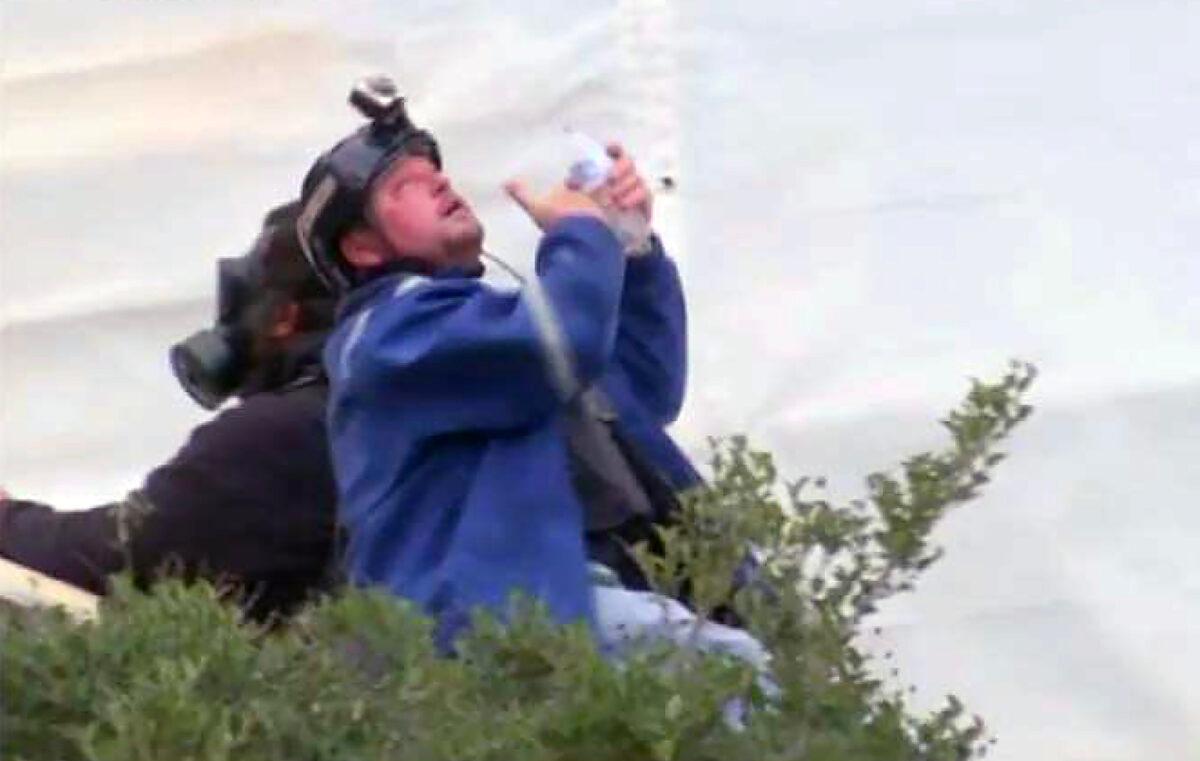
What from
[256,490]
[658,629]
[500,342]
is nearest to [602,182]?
[500,342]

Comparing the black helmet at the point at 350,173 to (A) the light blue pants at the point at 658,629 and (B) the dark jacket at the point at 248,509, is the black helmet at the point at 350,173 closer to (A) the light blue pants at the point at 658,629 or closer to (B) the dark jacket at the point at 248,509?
(B) the dark jacket at the point at 248,509

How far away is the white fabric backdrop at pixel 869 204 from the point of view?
5.84 metres

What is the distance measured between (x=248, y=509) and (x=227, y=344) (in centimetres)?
31

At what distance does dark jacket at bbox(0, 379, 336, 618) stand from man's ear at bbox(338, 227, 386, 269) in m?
0.27

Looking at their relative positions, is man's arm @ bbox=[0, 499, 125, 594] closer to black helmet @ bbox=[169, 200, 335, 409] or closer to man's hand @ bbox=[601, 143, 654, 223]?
black helmet @ bbox=[169, 200, 335, 409]

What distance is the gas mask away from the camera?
5133 millimetres

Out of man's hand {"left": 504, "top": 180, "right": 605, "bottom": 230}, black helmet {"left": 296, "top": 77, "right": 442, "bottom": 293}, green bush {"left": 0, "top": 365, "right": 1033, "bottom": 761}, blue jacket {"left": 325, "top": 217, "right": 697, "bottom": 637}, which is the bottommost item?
green bush {"left": 0, "top": 365, "right": 1033, "bottom": 761}

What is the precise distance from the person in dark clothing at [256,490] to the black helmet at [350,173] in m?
0.15

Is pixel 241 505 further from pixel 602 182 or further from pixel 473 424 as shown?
pixel 602 182

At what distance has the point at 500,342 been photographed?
4.33 metres

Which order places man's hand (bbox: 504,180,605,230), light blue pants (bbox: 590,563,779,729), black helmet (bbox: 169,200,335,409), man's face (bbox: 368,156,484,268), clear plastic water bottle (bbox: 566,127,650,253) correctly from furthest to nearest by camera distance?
black helmet (bbox: 169,200,335,409) < man's face (bbox: 368,156,484,268) < clear plastic water bottle (bbox: 566,127,650,253) < man's hand (bbox: 504,180,605,230) < light blue pants (bbox: 590,563,779,729)

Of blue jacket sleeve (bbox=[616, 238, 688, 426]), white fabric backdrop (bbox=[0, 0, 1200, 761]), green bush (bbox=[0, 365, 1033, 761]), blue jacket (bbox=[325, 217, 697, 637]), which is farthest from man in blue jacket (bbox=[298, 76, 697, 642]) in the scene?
white fabric backdrop (bbox=[0, 0, 1200, 761])

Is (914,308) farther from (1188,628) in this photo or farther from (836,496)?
(1188,628)


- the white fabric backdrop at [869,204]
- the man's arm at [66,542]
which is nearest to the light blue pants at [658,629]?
the man's arm at [66,542]
